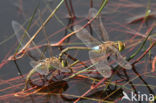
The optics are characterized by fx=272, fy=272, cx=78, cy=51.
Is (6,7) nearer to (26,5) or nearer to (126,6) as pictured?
(26,5)

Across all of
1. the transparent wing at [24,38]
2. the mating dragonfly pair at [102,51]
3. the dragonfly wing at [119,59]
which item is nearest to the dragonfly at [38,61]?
the transparent wing at [24,38]

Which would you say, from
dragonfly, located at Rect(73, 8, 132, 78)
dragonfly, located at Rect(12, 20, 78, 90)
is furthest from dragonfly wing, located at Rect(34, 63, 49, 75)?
dragonfly, located at Rect(73, 8, 132, 78)

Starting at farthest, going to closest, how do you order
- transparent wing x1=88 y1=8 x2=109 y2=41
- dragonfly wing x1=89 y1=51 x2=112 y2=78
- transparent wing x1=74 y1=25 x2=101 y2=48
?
transparent wing x1=88 y1=8 x2=109 y2=41 < transparent wing x1=74 y1=25 x2=101 y2=48 < dragonfly wing x1=89 y1=51 x2=112 y2=78

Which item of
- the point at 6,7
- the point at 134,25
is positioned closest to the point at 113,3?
the point at 134,25

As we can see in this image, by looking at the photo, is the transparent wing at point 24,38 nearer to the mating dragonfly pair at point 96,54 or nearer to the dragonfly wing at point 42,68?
the mating dragonfly pair at point 96,54

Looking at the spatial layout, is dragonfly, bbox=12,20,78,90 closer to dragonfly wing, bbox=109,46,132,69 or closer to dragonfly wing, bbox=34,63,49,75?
dragonfly wing, bbox=34,63,49,75

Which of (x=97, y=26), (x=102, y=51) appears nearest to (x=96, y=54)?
(x=102, y=51)
